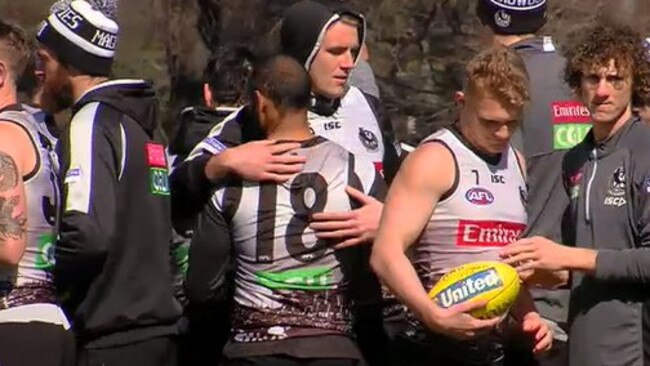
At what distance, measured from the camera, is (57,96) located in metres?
6.05

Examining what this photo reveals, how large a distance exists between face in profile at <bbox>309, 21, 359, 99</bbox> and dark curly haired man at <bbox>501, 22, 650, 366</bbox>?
92 centimetres

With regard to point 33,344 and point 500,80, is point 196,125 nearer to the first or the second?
point 33,344

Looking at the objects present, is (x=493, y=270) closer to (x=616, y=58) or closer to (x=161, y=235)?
(x=616, y=58)

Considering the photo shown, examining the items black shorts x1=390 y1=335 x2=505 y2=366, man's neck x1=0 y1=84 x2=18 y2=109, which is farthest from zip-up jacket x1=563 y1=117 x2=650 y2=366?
man's neck x1=0 y1=84 x2=18 y2=109

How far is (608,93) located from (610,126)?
0.37ft

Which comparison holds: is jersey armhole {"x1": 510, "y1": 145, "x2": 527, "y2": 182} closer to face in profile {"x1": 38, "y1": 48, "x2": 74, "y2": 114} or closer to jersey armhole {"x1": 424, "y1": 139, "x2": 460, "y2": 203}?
jersey armhole {"x1": 424, "y1": 139, "x2": 460, "y2": 203}

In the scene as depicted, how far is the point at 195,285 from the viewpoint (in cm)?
586

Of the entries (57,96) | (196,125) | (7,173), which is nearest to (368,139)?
(196,125)

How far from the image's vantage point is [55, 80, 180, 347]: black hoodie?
5720 mm

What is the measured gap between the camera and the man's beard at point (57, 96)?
19.7 ft

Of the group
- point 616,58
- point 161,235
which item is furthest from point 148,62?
point 616,58

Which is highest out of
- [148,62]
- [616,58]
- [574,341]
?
[616,58]

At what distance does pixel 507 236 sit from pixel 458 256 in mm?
180

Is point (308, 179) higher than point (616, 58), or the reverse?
point (616, 58)
